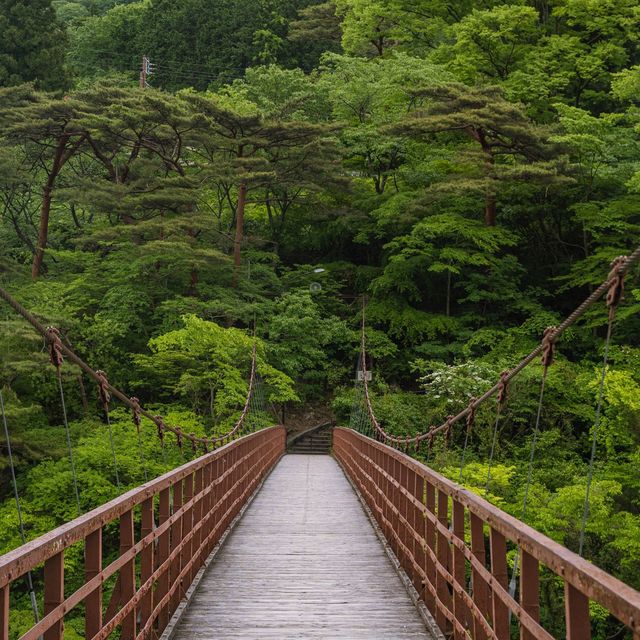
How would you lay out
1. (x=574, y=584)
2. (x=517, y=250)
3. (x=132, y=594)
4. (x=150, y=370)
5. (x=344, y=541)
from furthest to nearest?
(x=517, y=250) → (x=150, y=370) → (x=344, y=541) → (x=132, y=594) → (x=574, y=584)

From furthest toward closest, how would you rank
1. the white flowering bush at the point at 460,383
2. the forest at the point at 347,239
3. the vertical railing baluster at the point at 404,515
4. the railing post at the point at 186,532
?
the white flowering bush at the point at 460,383, the forest at the point at 347,239, the vertical railing baluster at the point at 404,515, the railing post at the point at 186,532

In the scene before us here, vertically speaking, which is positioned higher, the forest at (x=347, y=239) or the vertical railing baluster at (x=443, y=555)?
the forest at (x=347, y=239)

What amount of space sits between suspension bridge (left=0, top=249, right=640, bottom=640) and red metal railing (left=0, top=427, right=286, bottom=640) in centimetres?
1

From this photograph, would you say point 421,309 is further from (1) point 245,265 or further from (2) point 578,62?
(2) point 578,62

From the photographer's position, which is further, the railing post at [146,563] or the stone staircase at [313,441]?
the stone staircase at [313,441]

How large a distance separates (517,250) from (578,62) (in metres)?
7.05

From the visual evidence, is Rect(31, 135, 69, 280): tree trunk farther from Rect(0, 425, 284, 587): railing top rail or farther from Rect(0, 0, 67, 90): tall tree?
Rect(0, 425, 284, 587): railing top rail

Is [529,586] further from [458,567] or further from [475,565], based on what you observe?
[458,567]

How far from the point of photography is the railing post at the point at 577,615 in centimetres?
242

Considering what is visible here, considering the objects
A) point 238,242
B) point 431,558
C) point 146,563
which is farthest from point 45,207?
point 146,563

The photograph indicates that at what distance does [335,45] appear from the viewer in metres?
48.5

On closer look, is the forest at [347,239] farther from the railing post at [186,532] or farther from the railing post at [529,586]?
the railing post at [529,586]

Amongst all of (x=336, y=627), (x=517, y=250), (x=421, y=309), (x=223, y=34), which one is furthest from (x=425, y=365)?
(x=223, y=34)

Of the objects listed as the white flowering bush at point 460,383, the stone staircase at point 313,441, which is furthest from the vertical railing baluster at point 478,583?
the stone staircase at point 313,441
